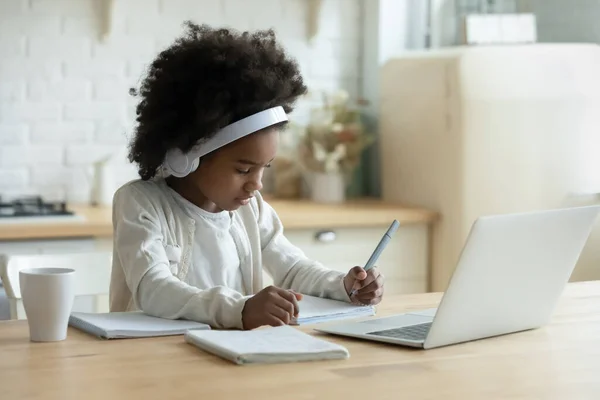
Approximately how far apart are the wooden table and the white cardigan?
0.15 meters

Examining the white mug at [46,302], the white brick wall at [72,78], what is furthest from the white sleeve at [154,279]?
the white brick wall at [72,78]

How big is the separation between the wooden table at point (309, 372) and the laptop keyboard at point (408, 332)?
0.05 metres

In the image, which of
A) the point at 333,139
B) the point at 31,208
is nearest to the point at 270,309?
the point at 31,208

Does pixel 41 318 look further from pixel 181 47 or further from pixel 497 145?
pixel 497 145

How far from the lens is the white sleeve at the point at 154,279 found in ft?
5.87

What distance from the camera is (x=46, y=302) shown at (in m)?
1.62

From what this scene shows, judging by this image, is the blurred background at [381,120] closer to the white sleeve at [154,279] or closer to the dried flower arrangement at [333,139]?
the dried flower arrangement at [333,139]

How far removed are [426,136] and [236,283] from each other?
1.65 metres

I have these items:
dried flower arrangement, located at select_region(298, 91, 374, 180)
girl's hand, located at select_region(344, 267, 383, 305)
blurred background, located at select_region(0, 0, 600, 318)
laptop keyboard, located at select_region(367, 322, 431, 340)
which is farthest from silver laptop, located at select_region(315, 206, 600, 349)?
dried flower arrangement, located at select_region(298, 91, 374, 180)

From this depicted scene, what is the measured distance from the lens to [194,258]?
218 cm

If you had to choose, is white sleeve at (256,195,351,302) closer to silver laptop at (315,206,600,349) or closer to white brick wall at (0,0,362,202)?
silver laptop at (315,206,600,349)

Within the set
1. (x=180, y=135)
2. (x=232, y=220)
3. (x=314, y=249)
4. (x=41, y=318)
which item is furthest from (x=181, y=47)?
(x=314, y=249)

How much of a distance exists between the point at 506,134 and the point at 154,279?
6.52 feet

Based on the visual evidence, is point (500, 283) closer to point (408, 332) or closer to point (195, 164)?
point (408, 332)
